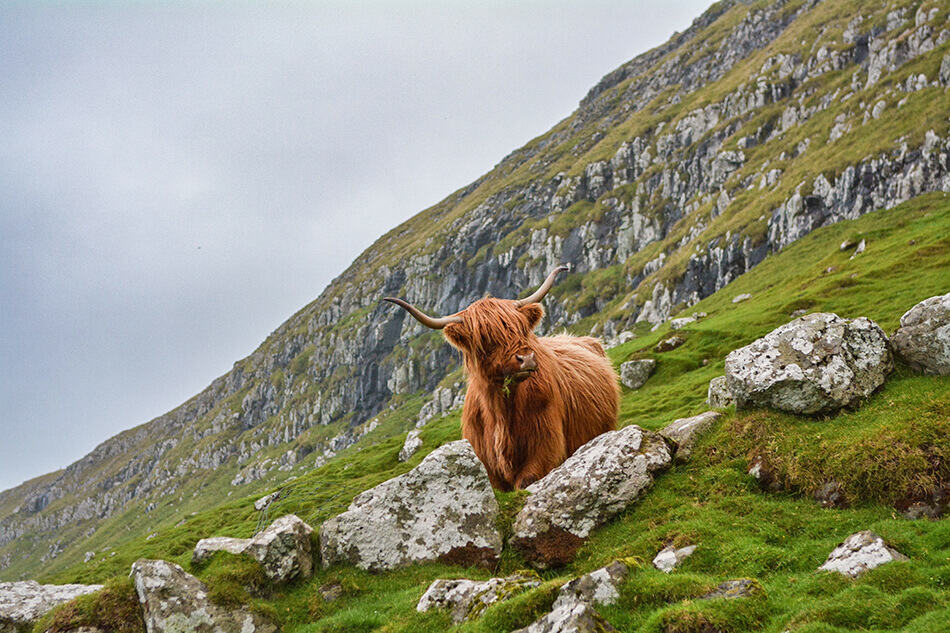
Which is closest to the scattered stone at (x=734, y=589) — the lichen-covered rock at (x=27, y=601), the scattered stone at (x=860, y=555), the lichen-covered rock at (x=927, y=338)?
the scattered stone at (x=860, y=555)

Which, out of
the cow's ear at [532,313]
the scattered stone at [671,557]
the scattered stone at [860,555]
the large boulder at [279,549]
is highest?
the cow's ear at [532,313]

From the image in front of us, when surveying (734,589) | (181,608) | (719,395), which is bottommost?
(719,395)

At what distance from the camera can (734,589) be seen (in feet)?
16.0

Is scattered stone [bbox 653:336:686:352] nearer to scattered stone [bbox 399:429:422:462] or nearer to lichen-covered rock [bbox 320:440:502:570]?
scattered stone [bbox 399:429:422:462]

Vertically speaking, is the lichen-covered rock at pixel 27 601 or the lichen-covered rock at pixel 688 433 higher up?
the lichen-covered rock at pixel 27 601

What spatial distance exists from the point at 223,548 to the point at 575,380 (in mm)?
7669

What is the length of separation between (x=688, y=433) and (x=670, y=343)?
96.6 ft

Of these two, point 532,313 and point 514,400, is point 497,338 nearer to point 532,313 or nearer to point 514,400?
point 532,313

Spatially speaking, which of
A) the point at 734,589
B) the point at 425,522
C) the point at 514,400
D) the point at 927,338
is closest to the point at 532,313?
the point at 514,400

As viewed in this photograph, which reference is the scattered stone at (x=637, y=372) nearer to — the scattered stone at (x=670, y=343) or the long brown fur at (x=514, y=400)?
the scattered stone at (x=670, y=343)

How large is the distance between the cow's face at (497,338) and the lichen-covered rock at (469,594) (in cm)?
321

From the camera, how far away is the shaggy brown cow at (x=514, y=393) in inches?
349

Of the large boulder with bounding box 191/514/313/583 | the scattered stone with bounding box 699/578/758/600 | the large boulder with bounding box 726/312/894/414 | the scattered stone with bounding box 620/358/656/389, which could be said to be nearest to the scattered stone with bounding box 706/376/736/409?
the large boulder with bounding box 726/312/894/414

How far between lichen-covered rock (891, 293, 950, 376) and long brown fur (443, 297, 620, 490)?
5.87 m
